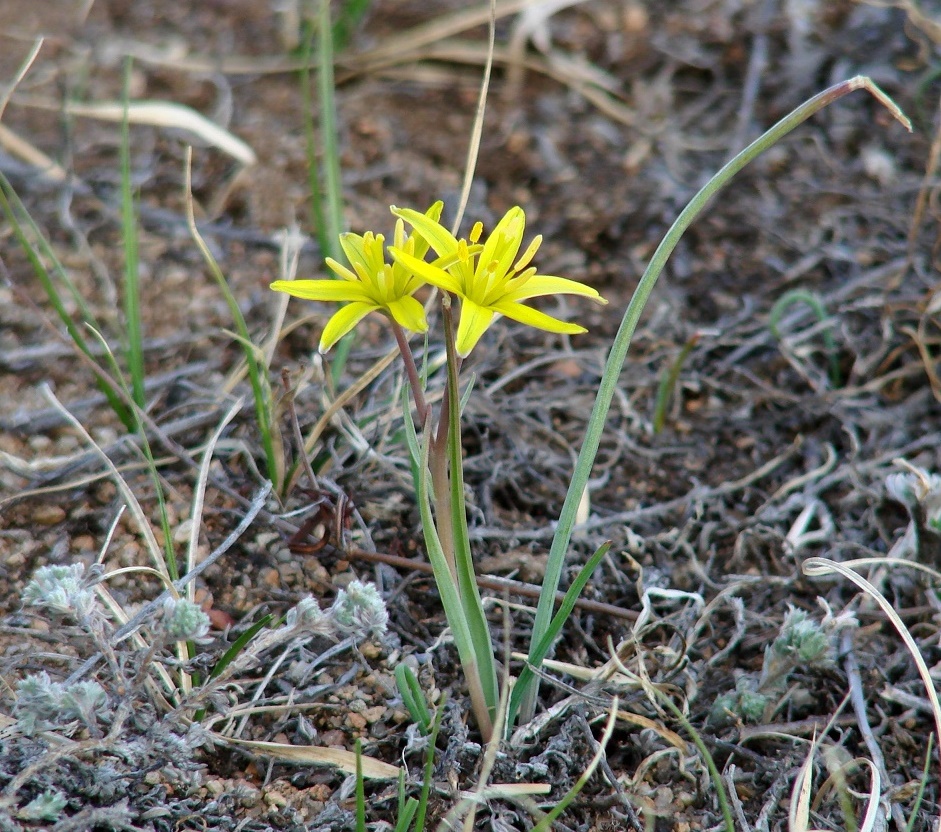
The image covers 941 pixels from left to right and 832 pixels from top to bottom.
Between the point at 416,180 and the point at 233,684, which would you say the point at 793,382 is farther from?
the point at 233,684

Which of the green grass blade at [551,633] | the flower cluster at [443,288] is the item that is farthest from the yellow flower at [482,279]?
the green grass blade at [551,633]

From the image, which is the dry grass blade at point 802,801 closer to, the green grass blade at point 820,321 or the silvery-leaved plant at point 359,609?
the silvery-leaved plant at point 359,609

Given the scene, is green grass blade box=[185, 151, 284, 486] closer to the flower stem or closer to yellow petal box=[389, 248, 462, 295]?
the flower stem

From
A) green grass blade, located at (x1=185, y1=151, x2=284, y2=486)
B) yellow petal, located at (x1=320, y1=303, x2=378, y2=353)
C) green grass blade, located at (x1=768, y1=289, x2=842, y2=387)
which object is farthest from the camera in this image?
green grass blade, located at (x1=768, y1=289, x2=842, y2=387)

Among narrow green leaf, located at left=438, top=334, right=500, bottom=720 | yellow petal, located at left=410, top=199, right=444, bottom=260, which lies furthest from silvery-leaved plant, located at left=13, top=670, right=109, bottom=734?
yellow petal, located at left=410, top=199, right=444, bottom=260

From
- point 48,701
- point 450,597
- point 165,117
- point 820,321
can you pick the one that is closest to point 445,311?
point 450,597

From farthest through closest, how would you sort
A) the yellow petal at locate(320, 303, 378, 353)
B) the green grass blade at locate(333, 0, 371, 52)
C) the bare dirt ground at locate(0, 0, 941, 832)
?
the green grass blade at locate(333, 0, 371, 52), the bare dirt ground at locate(0, 0, 941, 832), the yellow petal at locate(320, 303, 378, 353)

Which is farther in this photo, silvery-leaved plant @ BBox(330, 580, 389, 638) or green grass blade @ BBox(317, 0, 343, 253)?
green grass blade @ BBox(317, 0, 343, 253)
